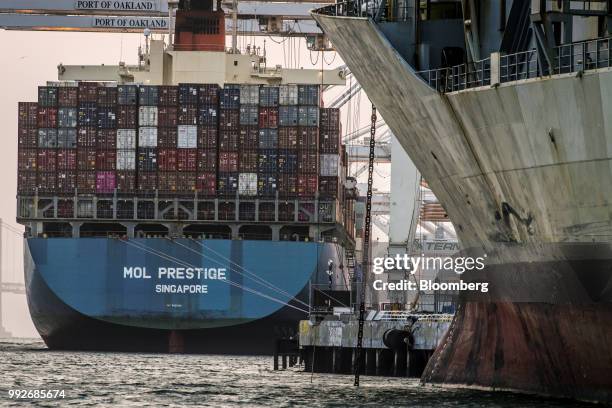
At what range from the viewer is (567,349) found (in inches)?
1398

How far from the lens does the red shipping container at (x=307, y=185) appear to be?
274 feet

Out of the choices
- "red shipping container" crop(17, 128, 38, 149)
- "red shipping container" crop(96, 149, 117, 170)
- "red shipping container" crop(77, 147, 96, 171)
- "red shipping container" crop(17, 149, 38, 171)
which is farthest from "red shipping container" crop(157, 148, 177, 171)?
"red shipping container" crop(17, 128, 38, 149)

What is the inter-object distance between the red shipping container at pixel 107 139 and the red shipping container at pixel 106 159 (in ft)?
0.89

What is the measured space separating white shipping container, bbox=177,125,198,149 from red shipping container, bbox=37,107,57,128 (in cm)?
712

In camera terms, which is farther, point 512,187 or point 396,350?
point 396,350

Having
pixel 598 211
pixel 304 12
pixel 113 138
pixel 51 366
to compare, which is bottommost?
pixel 51 366

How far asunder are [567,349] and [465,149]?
617cm

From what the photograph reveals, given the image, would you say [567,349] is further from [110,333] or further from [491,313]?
[110,333]

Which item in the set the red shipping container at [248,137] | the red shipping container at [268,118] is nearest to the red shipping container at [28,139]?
the red shipping container at [248,137]

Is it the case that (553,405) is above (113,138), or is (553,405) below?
below

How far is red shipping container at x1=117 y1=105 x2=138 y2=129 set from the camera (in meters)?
85.2

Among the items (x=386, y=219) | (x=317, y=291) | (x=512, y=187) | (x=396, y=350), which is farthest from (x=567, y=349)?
(x=386, y=219)

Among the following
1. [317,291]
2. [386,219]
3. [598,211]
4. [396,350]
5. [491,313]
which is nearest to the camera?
[598,211]

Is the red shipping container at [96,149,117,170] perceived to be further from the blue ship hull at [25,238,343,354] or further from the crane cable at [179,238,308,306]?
the crane cable at [179,238,308,306]
